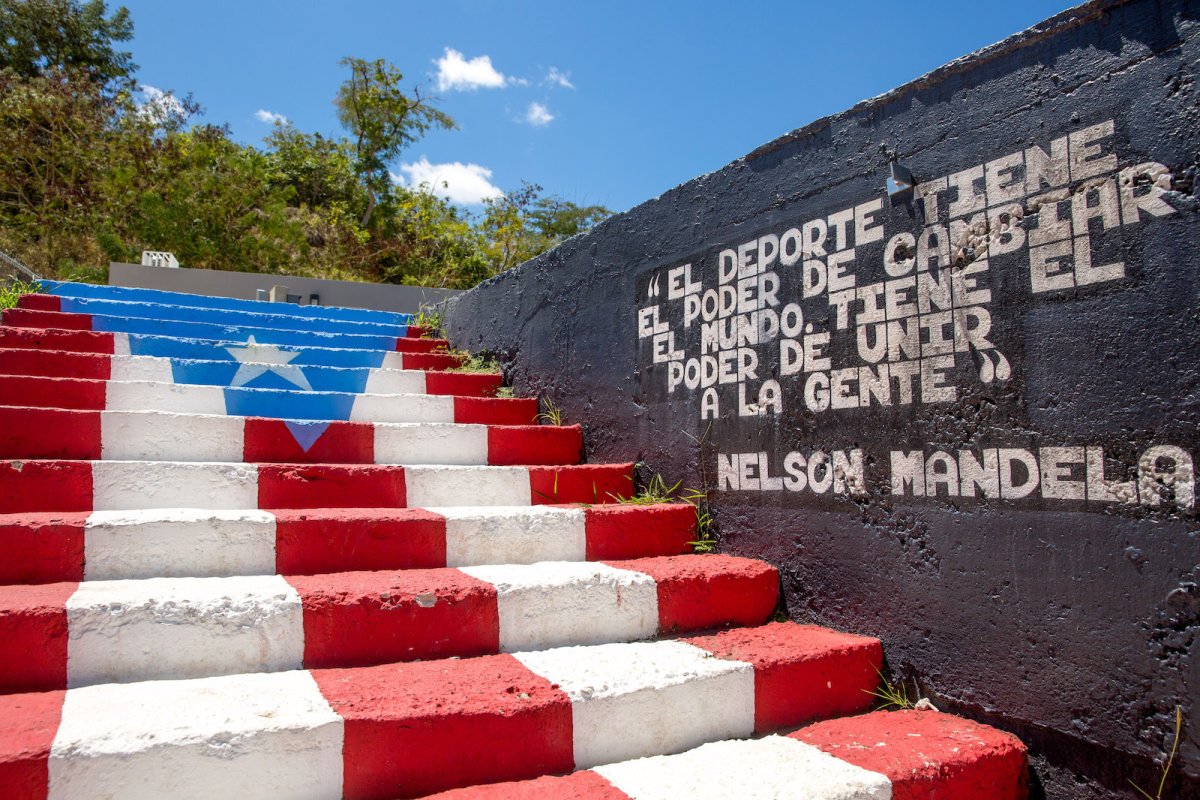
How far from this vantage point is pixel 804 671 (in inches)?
65.4

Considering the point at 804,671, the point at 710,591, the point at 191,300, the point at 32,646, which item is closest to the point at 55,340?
the point at 191,300

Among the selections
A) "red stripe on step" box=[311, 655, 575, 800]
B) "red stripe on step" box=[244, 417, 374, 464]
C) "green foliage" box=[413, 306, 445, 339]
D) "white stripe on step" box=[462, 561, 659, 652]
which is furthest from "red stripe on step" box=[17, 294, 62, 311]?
"red stripe on step" box=[311, 655, 575, 800]

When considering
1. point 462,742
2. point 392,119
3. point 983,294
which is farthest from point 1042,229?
point 392,119

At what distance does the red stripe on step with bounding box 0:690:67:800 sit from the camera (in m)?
1.01

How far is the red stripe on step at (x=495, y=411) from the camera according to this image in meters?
3.04

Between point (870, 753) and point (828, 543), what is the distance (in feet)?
1.93

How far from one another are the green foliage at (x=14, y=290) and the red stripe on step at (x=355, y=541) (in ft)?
8.94

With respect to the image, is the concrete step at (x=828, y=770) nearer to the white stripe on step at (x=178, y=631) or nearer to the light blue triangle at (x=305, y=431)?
the white stripe on step at (x=178, y=631)

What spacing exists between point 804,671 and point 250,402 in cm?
202

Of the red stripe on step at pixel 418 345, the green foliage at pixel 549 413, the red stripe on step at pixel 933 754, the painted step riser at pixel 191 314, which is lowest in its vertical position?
the red stripe on step at pixel 933 754

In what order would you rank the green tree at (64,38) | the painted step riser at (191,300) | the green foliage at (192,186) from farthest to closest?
the green tree at (64,38), the green foliage at (192,186), the painted step riser at (191,300)

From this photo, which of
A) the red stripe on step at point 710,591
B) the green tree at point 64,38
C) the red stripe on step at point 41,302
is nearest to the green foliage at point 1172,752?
the red stripe on step at point 710,591

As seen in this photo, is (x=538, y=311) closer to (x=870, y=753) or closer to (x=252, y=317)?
(x=252, y=317)

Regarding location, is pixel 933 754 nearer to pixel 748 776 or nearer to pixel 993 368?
pixel 748 776
